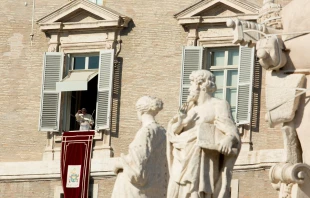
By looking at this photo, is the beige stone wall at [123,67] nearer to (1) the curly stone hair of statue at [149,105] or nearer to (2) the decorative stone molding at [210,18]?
(2) the decorative stone molding at [210,18]

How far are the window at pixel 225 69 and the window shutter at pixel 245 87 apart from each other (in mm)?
352

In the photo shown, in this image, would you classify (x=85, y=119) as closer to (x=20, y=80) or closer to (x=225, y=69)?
(x=20, y=80)

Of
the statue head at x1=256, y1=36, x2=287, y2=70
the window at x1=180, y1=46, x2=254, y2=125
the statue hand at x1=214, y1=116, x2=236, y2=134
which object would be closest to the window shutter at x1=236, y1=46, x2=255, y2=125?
the window at x1=180, y1=46, x2=254, y2=125

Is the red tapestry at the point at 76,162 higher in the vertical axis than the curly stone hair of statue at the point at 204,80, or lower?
lower

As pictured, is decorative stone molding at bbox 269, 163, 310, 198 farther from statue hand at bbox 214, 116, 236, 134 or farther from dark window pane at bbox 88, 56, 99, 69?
dark window pane at bbox 88, 56, 99, 69

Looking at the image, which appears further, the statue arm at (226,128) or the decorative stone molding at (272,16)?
the decorative stone molding at (272,16)

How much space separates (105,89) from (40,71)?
6.41 ft

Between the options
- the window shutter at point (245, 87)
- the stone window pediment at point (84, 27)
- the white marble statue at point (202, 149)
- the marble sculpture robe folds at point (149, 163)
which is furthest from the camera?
the stone window pediment at point (84, 27)

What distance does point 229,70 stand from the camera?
43562 millimetres

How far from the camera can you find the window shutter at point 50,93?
148 feet

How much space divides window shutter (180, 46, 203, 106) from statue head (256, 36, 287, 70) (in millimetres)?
20801

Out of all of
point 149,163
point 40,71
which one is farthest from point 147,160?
point 40,71

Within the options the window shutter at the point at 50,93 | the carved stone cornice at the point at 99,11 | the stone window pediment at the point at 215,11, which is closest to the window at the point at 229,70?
the stone window pediment at the point at 215,11

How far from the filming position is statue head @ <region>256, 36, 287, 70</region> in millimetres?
22391
